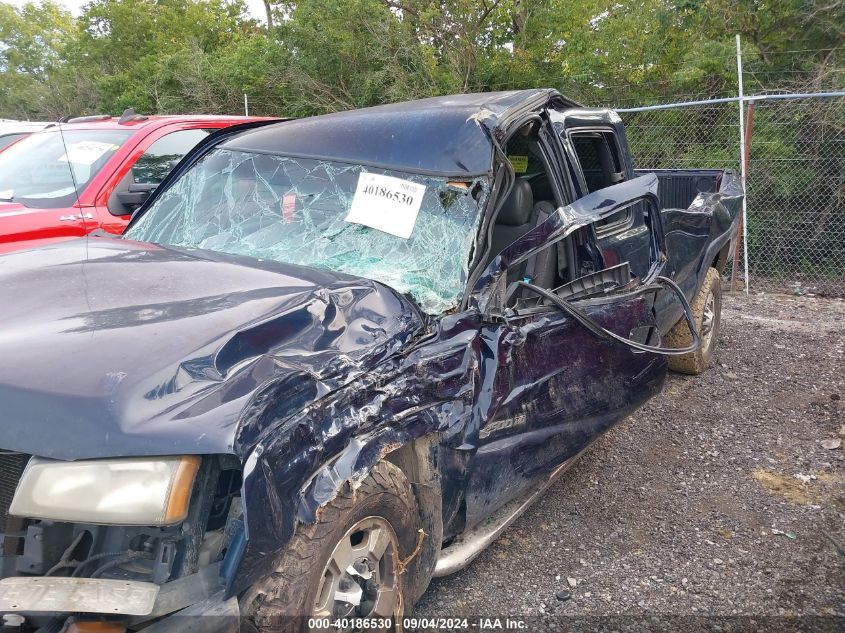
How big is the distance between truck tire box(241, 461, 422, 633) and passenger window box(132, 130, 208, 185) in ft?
12.4

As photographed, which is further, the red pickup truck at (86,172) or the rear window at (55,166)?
the rear window at (55,166)

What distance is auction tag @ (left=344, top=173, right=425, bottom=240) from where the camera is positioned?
2881mm

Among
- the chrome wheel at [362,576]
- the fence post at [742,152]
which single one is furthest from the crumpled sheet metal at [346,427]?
the fence post at [742,152]

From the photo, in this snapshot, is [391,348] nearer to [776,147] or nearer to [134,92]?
[776,147]

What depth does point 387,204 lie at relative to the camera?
9.63 feet

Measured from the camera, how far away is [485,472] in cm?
259

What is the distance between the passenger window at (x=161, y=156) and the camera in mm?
5328

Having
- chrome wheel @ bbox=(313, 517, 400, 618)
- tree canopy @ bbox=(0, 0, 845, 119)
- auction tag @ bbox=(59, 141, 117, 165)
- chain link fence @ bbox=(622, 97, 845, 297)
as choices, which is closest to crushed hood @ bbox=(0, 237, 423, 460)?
chrome wheel @ bbox=(313, 517, 400, 618)

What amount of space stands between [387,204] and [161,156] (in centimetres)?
326

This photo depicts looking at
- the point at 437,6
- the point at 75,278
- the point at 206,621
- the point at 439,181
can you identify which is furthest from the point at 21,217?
the point at 437,6

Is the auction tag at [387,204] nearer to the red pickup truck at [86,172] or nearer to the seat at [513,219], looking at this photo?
the seat at [513,219]

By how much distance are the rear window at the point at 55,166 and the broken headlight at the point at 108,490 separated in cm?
388

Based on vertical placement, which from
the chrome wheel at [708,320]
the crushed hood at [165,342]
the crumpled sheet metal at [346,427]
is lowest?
the chrome wheel at [708,320]

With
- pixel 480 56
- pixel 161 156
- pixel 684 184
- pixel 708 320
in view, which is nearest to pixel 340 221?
pixel 161 156
